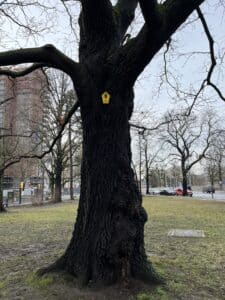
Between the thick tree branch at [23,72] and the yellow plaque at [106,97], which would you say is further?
the thick tree branch at [23,72]

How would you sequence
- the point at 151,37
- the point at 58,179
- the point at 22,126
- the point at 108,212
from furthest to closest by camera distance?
the point at 58,179, the point at 22,126, the point at 108,212, the point at 151,37

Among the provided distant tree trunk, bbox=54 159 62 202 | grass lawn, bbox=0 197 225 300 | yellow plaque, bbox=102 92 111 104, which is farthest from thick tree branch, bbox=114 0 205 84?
distant tree trunk, bbox=54 159 62 202

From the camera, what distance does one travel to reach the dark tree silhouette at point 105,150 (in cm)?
475

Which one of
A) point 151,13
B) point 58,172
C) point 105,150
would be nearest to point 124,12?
point 151,13

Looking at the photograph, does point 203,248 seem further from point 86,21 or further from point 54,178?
point 54,178

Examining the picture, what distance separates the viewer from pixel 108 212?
16.1 ft

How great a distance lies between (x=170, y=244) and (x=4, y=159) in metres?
17.1

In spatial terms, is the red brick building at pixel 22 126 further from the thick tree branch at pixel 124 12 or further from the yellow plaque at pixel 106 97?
the yellow plaque at pixel 106 97


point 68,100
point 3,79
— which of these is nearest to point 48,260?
point 3,79

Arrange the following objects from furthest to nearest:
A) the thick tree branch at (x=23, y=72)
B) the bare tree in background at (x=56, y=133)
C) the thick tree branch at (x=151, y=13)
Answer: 1. the bare tree in background at (x=56, y=133)
2. the thick tree branch at (x=23, y=72)
3. the thick tree branch at (x=151, y=13)

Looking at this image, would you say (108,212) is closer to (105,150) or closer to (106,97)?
(105,150)

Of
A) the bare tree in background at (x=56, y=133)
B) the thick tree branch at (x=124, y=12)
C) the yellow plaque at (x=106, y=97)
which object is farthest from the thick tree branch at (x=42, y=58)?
the bare tree in background at (x=56, y=133)

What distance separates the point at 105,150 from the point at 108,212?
2.72 feet

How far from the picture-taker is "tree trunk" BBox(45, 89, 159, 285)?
475cm
